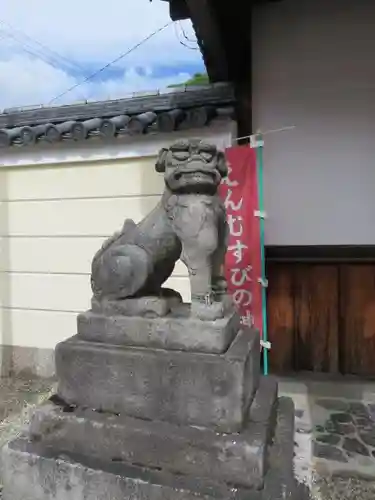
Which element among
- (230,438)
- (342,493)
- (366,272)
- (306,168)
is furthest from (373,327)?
(230,438)

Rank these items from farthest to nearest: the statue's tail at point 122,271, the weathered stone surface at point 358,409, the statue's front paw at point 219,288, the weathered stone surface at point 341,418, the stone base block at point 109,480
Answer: the weathered stone surface at point 358,409 → the weathered stone surface at point 341,418 → the statue's front paw at point 219,288 → the statue's tail at point 122,271 → the stone base block at point 109,480

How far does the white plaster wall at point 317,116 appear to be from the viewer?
4.64 m

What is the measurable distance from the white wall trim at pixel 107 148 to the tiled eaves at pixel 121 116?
4.6 inches

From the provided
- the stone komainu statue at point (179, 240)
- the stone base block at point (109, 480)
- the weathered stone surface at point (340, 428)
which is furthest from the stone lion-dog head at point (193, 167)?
the weathered stone surface at point (340, 428)

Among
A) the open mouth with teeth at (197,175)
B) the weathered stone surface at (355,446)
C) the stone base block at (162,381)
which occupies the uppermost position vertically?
the open mouth with teeth at (197,175)

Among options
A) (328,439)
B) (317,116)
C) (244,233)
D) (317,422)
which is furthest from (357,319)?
(317,116)

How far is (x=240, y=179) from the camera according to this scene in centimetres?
435

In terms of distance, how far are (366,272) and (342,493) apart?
8.70 ft

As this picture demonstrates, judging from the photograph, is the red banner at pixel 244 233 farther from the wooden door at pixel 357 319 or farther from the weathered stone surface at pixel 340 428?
the wooden door at pixel 357 319

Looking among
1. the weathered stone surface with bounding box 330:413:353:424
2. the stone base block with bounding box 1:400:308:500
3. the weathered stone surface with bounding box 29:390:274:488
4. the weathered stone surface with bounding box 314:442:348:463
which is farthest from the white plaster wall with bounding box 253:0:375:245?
the weathered stone surface with bounding box 29:390:274:488

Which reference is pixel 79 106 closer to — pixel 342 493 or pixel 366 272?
pixel 366 272

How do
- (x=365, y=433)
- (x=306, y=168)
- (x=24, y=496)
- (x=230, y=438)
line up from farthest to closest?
(x=306, y=168) → (x=365, y=433) → (x=24, y=496) → (x=230, y=438)

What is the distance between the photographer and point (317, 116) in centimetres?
472

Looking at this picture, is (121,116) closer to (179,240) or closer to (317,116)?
(317,116)
